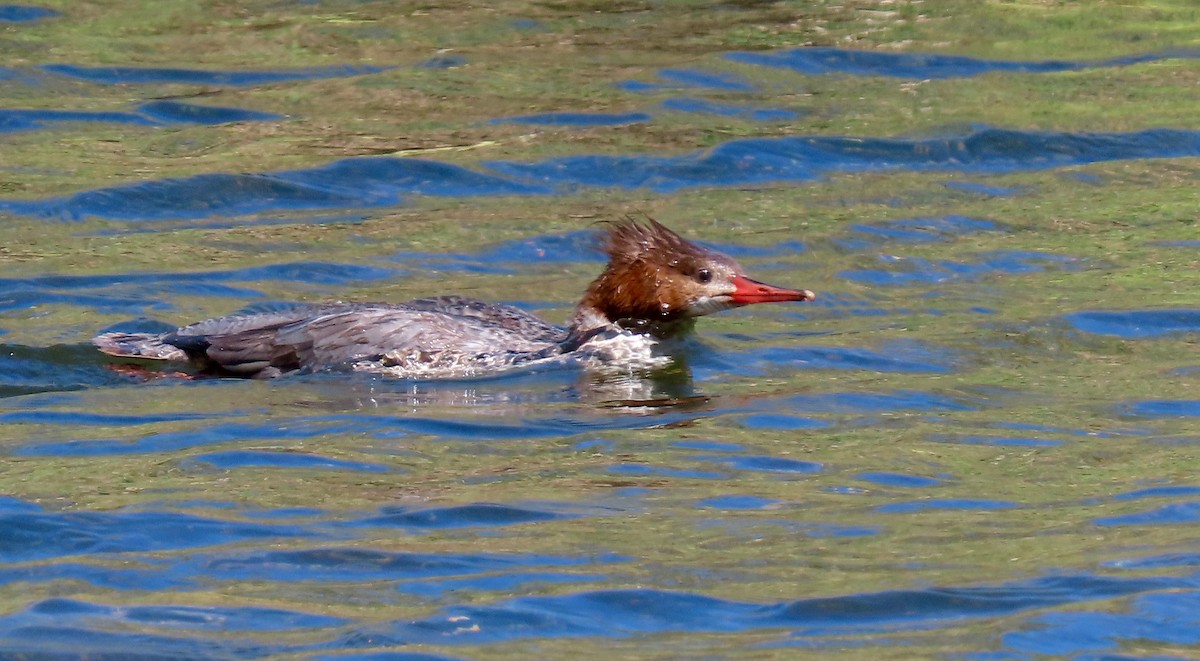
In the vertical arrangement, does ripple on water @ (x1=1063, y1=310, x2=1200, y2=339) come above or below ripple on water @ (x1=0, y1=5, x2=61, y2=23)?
below

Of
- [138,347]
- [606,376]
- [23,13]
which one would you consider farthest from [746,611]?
[23,13]

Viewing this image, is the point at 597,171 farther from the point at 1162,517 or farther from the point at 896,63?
the point at 1162,517

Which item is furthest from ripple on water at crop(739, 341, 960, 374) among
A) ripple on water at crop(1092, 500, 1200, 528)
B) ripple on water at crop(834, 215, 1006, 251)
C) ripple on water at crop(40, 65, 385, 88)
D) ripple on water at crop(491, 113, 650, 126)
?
ripple on water at crop(40, 65, 385, 88)

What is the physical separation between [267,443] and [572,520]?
1.73m

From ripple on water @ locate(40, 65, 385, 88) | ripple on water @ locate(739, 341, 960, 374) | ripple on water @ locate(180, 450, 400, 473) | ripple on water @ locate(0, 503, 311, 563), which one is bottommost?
ripple on water @ locate(739, 341, 960, 374)

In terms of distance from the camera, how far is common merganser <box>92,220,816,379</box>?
31.6 feet

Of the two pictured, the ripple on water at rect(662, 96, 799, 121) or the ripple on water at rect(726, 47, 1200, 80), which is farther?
the ripple on water at rect(726, 47, 1200, 80)

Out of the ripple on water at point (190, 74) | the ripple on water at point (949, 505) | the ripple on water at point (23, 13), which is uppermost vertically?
the ripple on water at point (23, 13)

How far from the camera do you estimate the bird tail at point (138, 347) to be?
382 inches

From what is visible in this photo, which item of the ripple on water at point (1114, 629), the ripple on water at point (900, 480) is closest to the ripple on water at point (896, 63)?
the ripple on water at point (900, 480)

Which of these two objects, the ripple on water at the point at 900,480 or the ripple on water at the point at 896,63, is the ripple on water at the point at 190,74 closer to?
the ripple on water at the point at 896,63

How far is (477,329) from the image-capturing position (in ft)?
32.3

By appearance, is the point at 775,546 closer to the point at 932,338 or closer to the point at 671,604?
the point at 671,604

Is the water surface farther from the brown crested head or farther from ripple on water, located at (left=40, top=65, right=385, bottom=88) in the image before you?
the brown crested head
